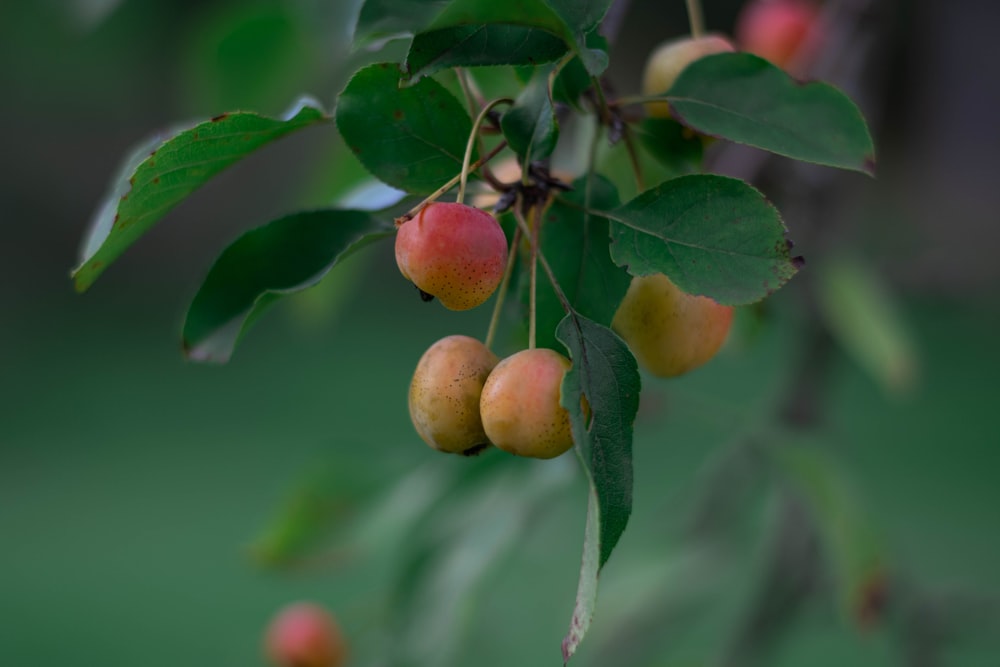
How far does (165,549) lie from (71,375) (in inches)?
64.0

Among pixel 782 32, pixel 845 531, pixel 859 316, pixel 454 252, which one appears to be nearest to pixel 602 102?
pixel 454 252

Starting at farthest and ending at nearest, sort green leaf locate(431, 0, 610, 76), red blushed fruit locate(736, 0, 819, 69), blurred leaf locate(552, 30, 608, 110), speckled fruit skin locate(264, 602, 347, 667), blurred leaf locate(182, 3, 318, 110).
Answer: red blushed fruit locate(736, 0, 819, 69), speckled fruit skin locate(264, 602, 347, 667), blurred leaf locate(182, 3, 318, 110), blurred leaf locate(552, 30, 608, 110), green leaf locate(431, 0, 610, 76)

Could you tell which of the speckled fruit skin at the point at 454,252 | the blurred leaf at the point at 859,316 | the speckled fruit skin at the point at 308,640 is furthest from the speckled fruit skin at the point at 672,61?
the speckled fruit skin at the point at 308,640

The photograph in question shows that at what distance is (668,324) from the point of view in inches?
18.8

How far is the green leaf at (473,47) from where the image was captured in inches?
17.2

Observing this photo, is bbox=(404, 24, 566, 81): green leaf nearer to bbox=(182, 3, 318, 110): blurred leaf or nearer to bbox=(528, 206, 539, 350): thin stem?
bbox=(528, 206, 539, 350): thin stem

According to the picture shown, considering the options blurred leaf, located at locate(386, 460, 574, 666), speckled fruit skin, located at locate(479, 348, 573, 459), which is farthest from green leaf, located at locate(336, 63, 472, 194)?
blurred leaf, located at locate(386, 460, 574, 666)

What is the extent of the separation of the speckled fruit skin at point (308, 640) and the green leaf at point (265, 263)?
0.68 meters

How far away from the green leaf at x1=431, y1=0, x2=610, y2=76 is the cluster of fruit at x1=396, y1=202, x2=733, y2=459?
0.07 m

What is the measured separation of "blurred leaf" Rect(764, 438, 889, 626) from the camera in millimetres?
912

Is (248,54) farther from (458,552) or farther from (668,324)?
(668,324)

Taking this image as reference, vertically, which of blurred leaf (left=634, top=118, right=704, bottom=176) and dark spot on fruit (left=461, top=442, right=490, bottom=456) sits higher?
blurred leaf (left=634, top=118, right=704, bottom=176)

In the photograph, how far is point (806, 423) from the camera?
45.6 inches

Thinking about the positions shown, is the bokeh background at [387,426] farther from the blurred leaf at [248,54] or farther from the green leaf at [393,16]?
the green leaf at [393,16]
